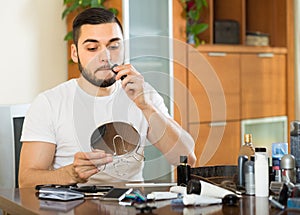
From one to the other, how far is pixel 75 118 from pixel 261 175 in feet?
2.99

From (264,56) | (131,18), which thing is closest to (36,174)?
(131,18)

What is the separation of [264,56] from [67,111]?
2690mm

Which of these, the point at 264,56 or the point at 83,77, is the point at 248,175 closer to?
the point at 83,77

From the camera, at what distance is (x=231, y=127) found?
4.77 meters

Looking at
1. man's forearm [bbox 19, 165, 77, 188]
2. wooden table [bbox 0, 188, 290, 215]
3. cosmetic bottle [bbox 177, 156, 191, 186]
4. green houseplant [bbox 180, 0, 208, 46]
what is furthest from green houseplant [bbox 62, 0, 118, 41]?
wooden table [bbox 0, 188, 290, 215]

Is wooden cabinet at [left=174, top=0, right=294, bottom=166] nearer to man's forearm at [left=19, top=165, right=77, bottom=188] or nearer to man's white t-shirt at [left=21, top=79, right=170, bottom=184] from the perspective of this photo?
man's white t-shirt at [left=21, top=79, right=170, bottom=184]

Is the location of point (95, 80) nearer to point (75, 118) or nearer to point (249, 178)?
point (75, 118)

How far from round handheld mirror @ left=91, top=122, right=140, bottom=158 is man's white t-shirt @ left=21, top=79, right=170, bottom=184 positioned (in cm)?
20

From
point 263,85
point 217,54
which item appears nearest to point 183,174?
point 217,54

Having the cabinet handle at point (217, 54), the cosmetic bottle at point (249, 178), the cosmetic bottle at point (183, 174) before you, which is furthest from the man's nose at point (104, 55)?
the cabinet handle at point (217, 54)

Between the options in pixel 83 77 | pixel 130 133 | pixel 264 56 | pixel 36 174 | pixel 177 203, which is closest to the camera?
pixel 177 203

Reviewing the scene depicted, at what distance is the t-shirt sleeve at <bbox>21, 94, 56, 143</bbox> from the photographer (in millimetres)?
2611

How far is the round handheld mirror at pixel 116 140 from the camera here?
2.27m

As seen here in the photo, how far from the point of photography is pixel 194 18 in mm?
4441
